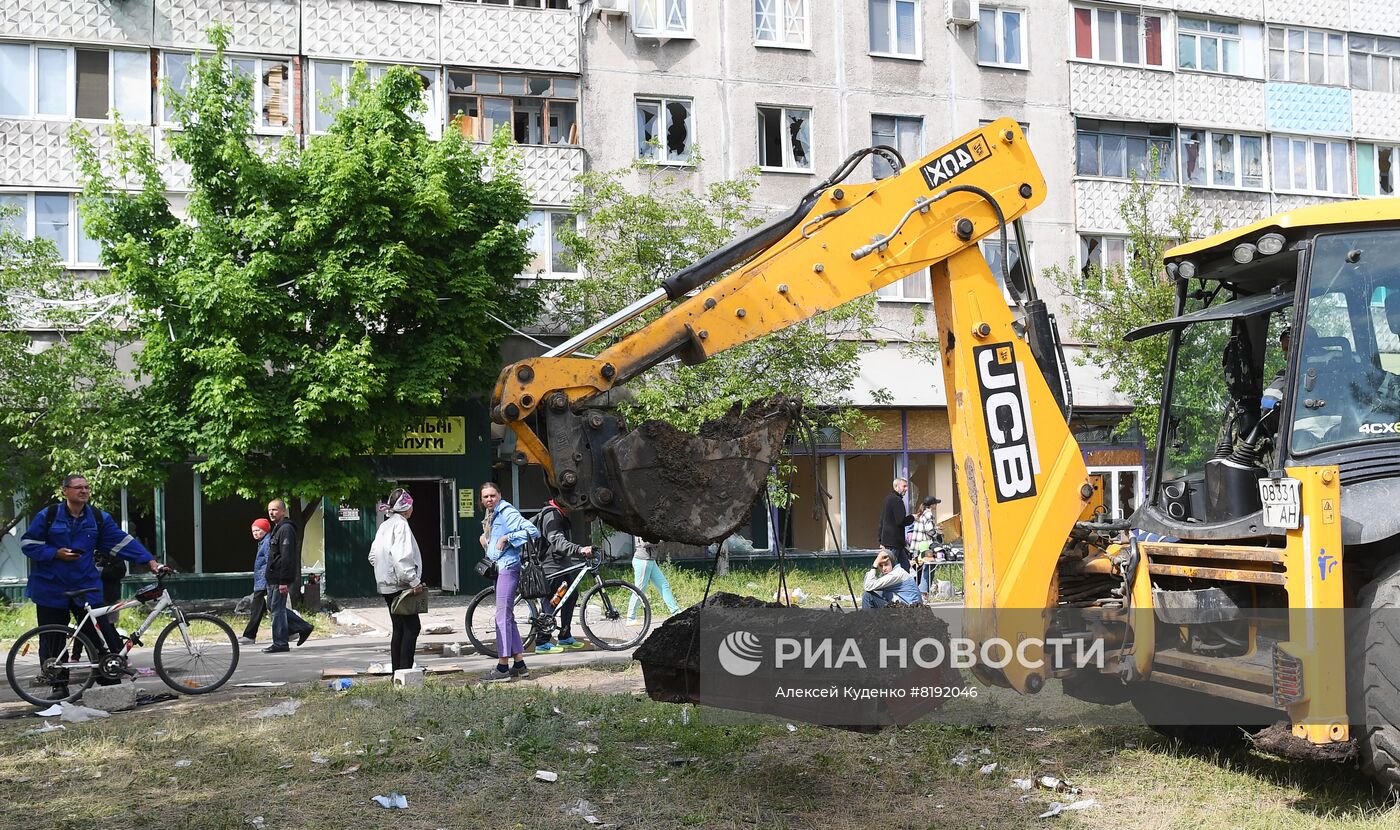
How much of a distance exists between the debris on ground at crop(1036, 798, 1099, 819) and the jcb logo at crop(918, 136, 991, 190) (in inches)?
138

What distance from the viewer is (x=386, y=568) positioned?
11516 mm

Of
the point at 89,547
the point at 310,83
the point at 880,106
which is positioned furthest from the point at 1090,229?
the point at 89,547

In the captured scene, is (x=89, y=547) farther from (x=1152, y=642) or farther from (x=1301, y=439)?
(x=1301, y=439)

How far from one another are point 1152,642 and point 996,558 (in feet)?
3.18

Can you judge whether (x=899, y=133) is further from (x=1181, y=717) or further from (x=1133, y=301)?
(x=1181, y=717)

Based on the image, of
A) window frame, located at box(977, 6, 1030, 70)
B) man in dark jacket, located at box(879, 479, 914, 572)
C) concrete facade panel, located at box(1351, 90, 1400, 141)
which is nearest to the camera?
man in dark jacket, located at box(879, 479, 914, 572)

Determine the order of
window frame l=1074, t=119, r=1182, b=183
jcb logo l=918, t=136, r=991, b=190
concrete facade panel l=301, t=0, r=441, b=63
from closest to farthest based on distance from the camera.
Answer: jcb logo l=918, t=136, r=991, b=190 < concrete facade panel l=301, t=0, r=441, b=63 < window frame l=1074, t=119, r=1182, b=183

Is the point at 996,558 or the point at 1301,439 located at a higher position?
the point at 1301,439

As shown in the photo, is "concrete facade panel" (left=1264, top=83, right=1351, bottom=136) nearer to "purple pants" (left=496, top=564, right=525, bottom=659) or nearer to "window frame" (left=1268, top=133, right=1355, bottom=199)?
"window frame" (left=1268, top=133, right=1355, bottom=199)

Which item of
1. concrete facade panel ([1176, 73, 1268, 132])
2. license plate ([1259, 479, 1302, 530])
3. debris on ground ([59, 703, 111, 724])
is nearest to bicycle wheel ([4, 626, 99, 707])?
debris on ground ([59, 703, 111, 724])

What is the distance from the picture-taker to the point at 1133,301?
82.5 feet

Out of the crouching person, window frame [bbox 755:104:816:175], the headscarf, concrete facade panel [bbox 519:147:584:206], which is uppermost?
window frame [bbox 755:104:816:175]

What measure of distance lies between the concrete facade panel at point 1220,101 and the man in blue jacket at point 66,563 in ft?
88.8

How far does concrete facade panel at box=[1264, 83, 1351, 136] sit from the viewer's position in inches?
1244
